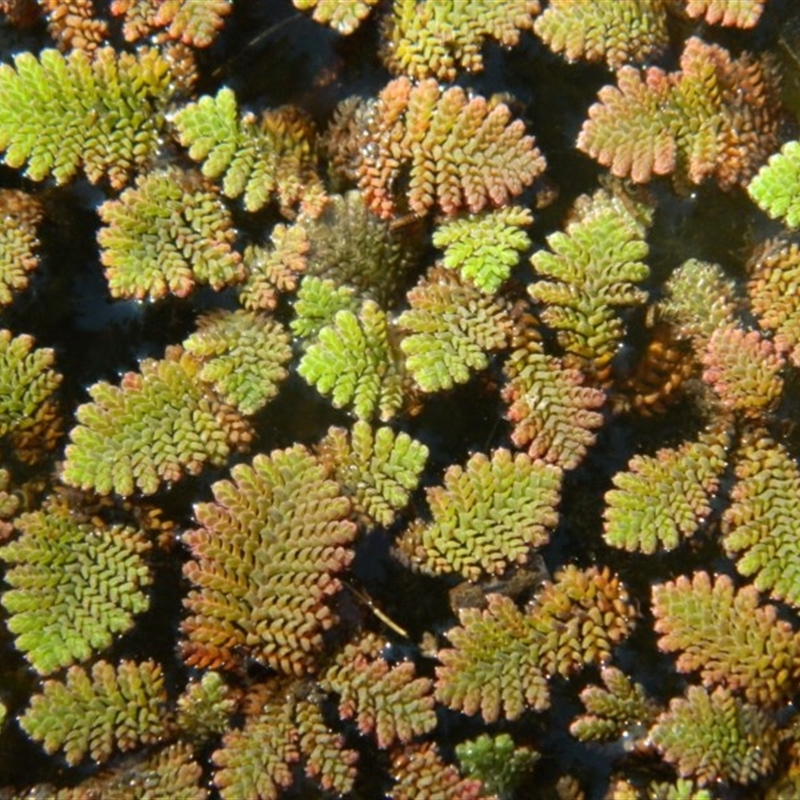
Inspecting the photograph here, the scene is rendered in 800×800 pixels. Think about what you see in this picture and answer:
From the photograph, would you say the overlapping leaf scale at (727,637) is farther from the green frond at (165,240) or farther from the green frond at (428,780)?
the green frond at (165,240)

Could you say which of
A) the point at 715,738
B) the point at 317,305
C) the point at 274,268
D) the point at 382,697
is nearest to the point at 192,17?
the point at 274,268

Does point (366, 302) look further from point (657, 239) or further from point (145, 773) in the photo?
point (145, 773)

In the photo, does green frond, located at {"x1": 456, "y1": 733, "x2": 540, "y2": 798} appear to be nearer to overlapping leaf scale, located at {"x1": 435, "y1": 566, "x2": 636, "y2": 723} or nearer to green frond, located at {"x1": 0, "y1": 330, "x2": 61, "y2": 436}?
overlapping leaf scale, located at {"x1": 435, "y1": 566, "x2": 636, "y2": 723}

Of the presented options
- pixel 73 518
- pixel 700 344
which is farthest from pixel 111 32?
pixel 700 344

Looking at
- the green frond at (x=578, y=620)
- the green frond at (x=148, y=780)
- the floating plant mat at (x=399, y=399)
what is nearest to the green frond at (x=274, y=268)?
the floating plant mat at (x=399, y=399)

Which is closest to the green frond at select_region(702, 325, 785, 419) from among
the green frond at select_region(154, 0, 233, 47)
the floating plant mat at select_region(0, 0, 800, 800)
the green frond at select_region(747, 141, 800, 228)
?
the floating plant mat at select_region(0, 0, 800, 800)
